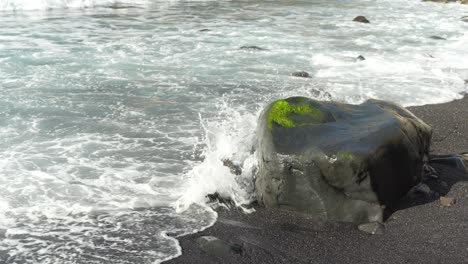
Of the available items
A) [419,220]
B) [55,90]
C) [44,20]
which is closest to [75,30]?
[44,20]

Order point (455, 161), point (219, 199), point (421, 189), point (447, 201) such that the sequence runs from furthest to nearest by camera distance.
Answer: point (455, 161) < point (219, 199) < point (421, 189) < point (447, 201)

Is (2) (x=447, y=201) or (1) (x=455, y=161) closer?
(2) (x=447, y=201)

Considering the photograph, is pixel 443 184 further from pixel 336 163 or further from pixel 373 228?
pixel 336 163

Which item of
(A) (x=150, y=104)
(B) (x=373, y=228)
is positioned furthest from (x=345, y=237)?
(A) (x=150, y=104)

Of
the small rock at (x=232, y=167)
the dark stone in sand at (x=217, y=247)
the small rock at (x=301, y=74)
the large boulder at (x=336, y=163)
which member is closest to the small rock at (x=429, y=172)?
the large boulder at (x=336, y=163)

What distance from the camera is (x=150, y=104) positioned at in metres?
9.23

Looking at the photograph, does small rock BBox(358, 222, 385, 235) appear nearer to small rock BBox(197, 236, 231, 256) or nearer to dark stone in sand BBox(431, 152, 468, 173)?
small rock BBox(197, 236, 231, 256)

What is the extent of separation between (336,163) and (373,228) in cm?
72

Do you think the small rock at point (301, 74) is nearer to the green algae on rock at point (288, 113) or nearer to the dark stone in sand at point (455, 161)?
the dark stone in sand at point (455, 161)

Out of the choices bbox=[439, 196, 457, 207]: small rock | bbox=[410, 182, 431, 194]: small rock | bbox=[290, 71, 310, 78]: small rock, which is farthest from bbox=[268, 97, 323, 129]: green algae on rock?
bbox=[290, 71, 310, 78]: small rock

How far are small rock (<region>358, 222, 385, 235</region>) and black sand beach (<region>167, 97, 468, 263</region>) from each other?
0.18 feet

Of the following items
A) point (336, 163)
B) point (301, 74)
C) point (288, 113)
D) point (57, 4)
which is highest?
point (57, 4)

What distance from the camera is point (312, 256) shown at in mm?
4230

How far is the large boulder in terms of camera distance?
4.75 meters
